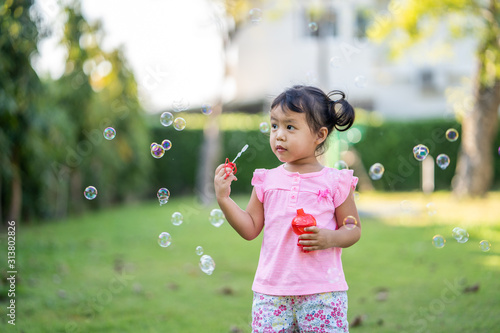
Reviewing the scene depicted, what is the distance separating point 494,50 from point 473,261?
5.61 metres

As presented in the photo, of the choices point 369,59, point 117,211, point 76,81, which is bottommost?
point 117,211

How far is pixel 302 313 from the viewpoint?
2.42 meters

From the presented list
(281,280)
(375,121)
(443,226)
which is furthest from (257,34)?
(281,280)

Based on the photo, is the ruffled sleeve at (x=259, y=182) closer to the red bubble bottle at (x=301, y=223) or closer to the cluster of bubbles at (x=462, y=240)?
the red bubble bottle at (x=301, y=223)

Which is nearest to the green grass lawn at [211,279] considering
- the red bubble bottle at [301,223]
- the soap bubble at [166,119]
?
the soap bubble at [166,119]

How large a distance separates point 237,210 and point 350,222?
496mm

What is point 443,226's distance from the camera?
8.48m

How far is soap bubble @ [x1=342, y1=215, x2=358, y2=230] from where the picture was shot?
8.23ft

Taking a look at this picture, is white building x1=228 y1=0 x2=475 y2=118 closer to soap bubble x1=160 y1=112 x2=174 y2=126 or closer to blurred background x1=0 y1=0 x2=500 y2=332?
blurred background x1=0 y1=0 x2=500 y2=332

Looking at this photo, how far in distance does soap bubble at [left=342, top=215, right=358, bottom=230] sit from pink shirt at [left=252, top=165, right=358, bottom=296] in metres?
0.06

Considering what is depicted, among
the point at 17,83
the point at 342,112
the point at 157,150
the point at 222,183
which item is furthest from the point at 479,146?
the point at 222,183

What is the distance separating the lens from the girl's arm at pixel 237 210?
249cm

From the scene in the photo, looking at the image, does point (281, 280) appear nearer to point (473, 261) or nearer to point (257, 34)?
point (473, 261)

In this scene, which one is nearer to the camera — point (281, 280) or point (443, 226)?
point (281, 280)
